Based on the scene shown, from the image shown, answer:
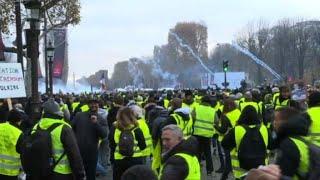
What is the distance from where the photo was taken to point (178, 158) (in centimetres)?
620

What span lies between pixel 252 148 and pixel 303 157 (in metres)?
3.63

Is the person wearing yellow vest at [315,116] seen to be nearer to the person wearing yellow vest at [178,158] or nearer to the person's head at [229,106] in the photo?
the person wearing yellow vest at [178,158]


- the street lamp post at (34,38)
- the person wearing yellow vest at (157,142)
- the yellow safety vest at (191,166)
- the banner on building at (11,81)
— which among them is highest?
the street lamp post at (34,38)

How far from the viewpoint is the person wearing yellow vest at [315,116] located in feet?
29.5

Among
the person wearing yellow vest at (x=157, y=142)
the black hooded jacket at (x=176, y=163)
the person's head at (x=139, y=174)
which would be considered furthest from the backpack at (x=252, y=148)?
the person's head at (x=139, y=174)

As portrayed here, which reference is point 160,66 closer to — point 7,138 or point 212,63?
point 212,63

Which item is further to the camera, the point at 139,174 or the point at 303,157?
the point at 303,157

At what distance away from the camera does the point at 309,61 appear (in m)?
93.7

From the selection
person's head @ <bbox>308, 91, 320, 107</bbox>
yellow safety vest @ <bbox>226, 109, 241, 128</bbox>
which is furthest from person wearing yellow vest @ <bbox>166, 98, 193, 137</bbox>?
person's head @ <bbox>308, 91, 320, 107</bbox>

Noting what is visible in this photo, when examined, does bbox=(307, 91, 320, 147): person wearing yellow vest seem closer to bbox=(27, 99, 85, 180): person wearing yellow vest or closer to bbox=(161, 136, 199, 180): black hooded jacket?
bbox=(161, 136, 199, 180): black hooded jacket

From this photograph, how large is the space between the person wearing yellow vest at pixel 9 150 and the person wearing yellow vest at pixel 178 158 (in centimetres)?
348

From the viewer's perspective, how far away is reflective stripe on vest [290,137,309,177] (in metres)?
5.67

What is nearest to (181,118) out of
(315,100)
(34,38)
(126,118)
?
(126,118)

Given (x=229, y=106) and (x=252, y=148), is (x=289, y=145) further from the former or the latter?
(x=229, y=106)
